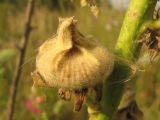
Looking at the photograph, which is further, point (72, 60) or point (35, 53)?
point (35, 53)

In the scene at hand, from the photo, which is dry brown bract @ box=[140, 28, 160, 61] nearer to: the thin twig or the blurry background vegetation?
the blurry background vegetation

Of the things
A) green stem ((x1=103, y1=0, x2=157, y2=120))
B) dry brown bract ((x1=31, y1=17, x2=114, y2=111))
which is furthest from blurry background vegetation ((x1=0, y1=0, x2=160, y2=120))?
dry brown bract ((x1=31, y1=17, x2=114, y2=111))

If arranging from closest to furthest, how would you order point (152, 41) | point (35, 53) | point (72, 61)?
point (72, 61)
point (152, 41)
point (35, 53)

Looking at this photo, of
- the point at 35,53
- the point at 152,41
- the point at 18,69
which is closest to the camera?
the point at 152,41

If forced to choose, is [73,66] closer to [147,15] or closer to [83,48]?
[83,48]

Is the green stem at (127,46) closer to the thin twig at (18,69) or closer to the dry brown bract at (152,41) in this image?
the dry brown bract at (152,41)

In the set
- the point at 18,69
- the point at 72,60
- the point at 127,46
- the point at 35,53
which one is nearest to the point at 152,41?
the point at 127,46

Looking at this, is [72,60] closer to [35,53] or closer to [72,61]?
[72,61]

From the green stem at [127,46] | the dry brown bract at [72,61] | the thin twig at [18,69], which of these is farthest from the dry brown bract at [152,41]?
the thin twig at [18,69]
